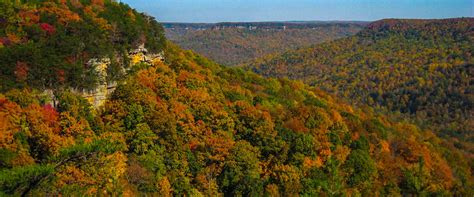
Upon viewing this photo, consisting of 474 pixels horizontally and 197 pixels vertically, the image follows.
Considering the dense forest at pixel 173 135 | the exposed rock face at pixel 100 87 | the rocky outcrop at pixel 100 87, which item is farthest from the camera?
the exposed rock face at pixel 100 87

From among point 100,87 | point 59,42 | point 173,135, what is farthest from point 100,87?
point 173,135

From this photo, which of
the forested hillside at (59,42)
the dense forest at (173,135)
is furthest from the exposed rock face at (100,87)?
the dense forest at (173,135)

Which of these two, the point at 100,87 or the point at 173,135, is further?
the point at 173,135

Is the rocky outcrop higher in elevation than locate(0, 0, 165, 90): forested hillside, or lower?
lower

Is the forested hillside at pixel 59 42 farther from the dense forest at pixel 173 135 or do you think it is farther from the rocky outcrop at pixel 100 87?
the rocky outcrop at pixel 100 87

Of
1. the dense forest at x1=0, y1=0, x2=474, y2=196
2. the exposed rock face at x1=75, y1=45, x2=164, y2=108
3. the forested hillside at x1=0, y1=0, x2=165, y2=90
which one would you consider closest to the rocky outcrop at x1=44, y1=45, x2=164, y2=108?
the exposed rock face at x1=75, y1=45, x2=164, y2=108

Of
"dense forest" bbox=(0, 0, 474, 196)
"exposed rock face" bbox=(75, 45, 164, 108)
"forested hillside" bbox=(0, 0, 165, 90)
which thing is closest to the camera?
"dense forest" bbox=(0, 0, 474, 196)

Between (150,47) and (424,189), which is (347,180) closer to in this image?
(424,189)

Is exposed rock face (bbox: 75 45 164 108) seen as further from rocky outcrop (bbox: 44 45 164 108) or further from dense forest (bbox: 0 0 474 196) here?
dense forest (bbox: 0 0 474 196)

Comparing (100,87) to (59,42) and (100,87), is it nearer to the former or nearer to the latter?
(100,87)

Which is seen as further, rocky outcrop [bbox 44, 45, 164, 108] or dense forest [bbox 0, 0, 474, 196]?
rocky outcrop [bbox 44, 45, 164, 108]
